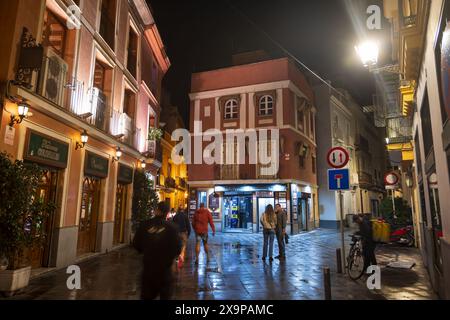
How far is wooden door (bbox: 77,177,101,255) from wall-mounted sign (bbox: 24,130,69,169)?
2.15 metres

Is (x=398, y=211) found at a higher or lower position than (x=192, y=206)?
lower

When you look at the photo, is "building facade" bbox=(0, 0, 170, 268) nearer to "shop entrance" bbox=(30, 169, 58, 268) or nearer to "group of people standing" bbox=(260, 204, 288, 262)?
"shop entrance" bbox=(30, 169, 58, 268)

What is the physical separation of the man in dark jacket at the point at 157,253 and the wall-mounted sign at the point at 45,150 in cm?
498

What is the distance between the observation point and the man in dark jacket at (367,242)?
8.32m

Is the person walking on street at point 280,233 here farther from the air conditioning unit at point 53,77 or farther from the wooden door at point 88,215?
the air conditioning unit at point 53,77

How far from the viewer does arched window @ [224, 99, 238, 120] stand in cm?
2522

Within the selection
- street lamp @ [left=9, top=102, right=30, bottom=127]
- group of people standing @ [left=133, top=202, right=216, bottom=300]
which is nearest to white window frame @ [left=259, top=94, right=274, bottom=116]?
street lamp @ [left=9, top=102, right=30, bottom=127]

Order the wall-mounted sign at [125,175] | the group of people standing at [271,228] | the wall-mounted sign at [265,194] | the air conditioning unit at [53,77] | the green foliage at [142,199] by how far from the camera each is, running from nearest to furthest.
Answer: the air conditioning unit at [53,77]
the group of people standing at [271,228]
the wall-mounted sign at [125,175]
the green foliage at [142,199]
the wall-mounted sign at [265,194]

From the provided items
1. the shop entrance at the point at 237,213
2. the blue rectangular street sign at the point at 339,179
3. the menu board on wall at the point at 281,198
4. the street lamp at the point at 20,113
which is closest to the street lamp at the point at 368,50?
the blue rectangular street sign at the point at 339,179

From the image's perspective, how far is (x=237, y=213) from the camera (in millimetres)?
24672

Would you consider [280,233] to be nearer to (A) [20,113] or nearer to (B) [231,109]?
(A) [20,113]

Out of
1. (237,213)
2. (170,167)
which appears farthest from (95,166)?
(170,167)

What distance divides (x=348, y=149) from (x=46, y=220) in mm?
30392
